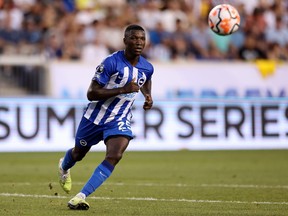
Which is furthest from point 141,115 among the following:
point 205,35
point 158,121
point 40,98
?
point 205,35

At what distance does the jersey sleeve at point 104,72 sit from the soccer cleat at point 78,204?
4.58ft

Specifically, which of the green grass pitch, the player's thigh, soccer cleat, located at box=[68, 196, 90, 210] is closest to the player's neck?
the player's thigh

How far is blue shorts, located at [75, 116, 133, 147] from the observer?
9.75 m

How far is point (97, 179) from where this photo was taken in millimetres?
9352

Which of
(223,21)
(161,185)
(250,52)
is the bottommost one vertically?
(161,185)

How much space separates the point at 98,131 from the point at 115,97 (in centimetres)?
46

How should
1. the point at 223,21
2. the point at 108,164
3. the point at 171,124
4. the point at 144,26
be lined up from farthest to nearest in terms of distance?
the point at 144,26 → the point at 171,124 → the point at 223,21 → the point at 108,164

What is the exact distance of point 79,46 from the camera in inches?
892

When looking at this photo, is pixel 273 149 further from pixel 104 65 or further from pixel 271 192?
pixel 104 65

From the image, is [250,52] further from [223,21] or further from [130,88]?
[130,88]

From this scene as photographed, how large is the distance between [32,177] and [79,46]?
8.98 meters

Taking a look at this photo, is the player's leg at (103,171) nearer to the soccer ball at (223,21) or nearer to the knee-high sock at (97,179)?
the knee-high sock at (97,179)

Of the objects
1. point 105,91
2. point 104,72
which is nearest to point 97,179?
point 105,91

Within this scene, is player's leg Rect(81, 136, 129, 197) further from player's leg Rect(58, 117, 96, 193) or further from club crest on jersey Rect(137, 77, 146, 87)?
club crest on jersey Rect(137, 77, 146, 87)
